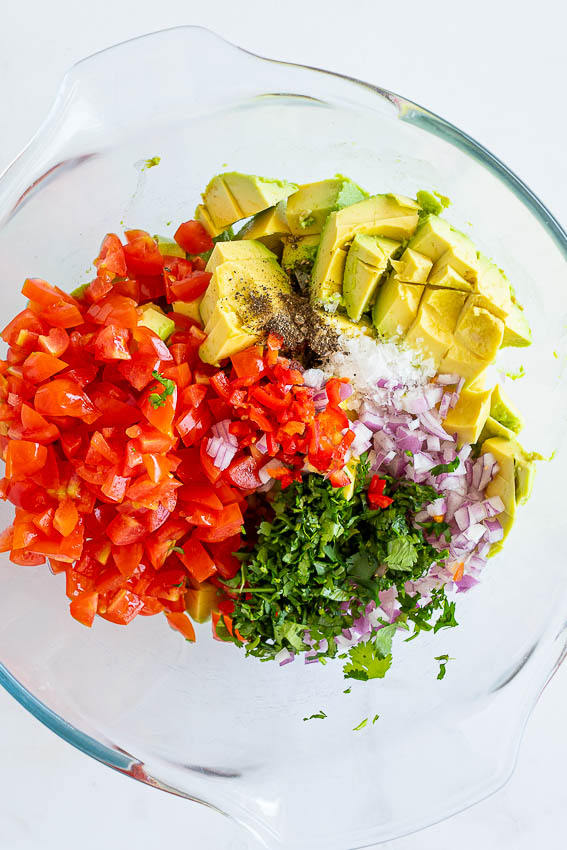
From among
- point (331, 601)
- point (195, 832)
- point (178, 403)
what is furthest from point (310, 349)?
point (195, 832)

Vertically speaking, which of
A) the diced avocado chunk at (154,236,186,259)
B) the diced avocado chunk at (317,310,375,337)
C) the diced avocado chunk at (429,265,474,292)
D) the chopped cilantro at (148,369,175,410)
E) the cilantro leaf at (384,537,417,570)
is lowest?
the cilantro leaf at (384,537,417,570)

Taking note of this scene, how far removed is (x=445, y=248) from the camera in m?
1.67

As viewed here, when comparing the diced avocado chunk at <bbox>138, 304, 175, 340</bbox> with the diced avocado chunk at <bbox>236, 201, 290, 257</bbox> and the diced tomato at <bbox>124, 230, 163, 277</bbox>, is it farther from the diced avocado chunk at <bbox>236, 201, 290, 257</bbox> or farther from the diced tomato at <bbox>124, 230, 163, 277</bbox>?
the diced avocado chunk at <bbox>236, 201, 290, 257</bbox>

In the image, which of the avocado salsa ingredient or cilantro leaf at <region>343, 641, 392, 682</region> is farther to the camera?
cilantro leaf at <region>343, 641, 392, 682</region>

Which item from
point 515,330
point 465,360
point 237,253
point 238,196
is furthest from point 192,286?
point 515,330

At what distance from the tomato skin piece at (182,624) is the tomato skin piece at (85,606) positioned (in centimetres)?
23

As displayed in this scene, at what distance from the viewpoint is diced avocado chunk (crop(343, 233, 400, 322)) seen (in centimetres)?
165

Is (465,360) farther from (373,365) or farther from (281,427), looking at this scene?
(281,427)

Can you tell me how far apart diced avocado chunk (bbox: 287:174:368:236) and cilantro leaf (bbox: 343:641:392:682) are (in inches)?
42.4

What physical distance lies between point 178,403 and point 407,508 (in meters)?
0.63

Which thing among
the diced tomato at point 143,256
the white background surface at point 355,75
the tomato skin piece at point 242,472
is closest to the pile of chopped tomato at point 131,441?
the tomato skin piece at point 242,472

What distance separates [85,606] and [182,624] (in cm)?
29

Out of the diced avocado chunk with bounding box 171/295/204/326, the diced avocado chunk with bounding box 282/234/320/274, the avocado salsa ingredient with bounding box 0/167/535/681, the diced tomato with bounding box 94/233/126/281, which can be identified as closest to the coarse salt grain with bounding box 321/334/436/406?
the avocado salsa ingredient with bounding box 0/167/535/681

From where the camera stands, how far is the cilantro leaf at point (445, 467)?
1.74m
